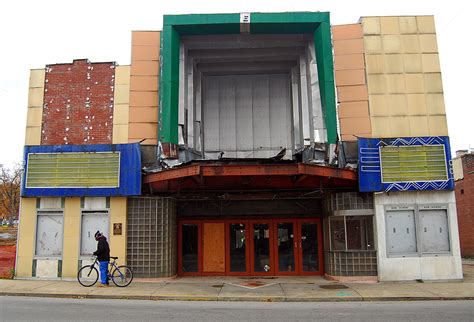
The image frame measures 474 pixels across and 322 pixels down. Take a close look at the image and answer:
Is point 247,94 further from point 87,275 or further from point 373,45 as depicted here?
point 87,275

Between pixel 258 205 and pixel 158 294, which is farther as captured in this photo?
pixel 258 205

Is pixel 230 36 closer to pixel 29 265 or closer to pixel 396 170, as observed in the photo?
pixel 396 170

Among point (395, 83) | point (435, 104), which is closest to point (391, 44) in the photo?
point (395, 83)

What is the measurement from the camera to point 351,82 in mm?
16312

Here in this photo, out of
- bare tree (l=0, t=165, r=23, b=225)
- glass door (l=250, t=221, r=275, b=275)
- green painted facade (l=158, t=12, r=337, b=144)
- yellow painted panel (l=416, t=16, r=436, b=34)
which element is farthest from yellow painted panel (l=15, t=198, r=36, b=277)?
bare tree (l=0, t=165, r=23, b=225)

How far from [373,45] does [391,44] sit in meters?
0.67

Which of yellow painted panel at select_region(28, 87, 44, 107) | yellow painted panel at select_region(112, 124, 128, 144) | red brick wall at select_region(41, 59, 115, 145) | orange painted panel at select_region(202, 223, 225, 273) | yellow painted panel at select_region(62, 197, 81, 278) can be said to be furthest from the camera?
orange painted panel at select_region(202, 223, 225, 273)

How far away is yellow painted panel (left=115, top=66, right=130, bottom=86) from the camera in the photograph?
54.4 feet

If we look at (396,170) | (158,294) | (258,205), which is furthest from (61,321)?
(396,170)

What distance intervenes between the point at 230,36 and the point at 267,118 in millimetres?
3857

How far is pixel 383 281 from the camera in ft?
49.4

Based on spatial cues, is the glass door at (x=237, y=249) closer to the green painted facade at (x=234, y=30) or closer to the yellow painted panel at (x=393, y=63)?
the green painted facade at (x=234, y=30)

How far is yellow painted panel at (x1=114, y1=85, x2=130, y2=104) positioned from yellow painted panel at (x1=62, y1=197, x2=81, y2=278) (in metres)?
3.90

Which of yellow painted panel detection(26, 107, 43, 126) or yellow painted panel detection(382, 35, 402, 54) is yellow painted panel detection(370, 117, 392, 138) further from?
yellow painted panel detection(26, 107, 43, 126)
